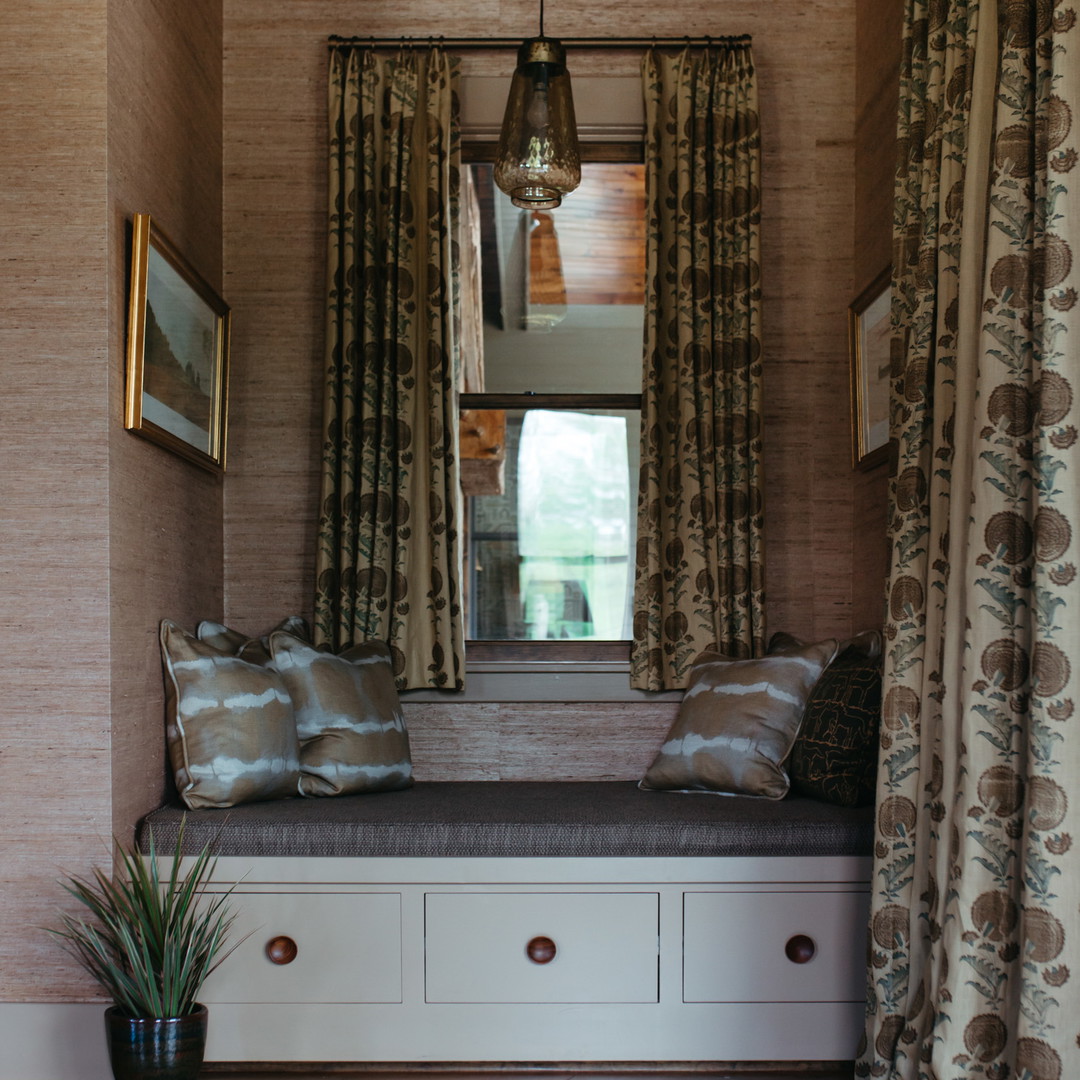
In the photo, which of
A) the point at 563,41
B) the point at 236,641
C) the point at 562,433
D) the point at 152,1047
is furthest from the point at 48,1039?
the point at 563,41

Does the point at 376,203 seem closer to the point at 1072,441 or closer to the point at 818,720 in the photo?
the point at 818,720

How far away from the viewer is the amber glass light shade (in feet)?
7.05

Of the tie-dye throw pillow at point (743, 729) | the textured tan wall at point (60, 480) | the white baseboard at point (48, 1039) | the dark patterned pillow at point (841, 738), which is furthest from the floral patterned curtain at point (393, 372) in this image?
the white baseboard at point (48, 1039)

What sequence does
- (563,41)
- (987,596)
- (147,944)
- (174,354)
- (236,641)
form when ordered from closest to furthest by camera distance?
(987,596)
(147,944)
(174,354)
(236,641)
(563,41)

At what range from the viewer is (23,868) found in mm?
2492

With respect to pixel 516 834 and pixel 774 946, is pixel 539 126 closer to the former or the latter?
pixel 516 834

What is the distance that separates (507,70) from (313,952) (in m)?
2.70

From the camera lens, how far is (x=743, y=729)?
2941mm

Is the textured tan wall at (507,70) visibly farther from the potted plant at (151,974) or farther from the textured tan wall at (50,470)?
the potted plant at (151,974)

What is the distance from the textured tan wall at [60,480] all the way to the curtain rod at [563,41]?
1.07m

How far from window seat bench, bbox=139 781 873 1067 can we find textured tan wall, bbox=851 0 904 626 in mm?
933

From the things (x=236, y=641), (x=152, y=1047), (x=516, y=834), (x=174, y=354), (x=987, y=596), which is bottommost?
(x=152, y=1047)

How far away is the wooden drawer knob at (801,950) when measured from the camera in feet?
8.64

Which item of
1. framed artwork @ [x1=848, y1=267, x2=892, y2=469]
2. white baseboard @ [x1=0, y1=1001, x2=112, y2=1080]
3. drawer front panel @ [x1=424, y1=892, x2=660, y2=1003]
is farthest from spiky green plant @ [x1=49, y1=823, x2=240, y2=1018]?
framed artwork @ [x1=848, y1=267, x2=892, y2=469]
